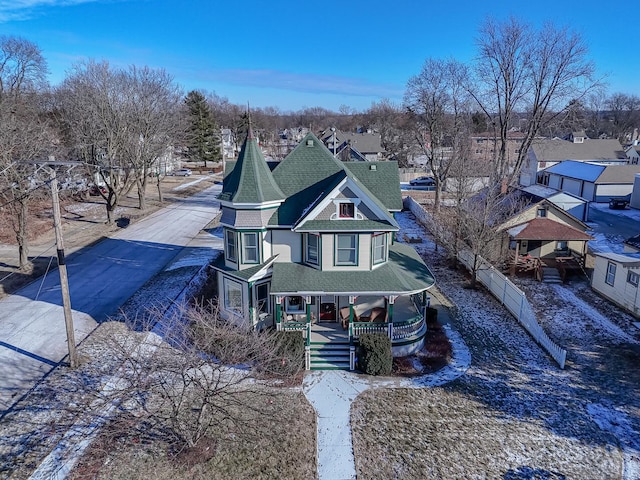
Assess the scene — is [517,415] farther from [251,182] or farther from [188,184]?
[188,184]

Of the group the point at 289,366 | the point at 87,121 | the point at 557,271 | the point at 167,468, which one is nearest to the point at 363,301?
the point at 289,366

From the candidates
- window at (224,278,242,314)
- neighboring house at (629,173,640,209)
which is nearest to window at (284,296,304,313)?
window at (224,278,242,314)

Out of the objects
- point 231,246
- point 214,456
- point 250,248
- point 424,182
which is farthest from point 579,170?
point 214,456

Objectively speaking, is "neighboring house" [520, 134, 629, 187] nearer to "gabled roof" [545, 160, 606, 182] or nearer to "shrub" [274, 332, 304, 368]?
"gabled roof" [545, 160, 606, 182]

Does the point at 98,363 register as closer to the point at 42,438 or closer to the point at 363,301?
the point at 42,438

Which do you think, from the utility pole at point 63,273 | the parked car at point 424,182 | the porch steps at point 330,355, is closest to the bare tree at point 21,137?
the utility pole at point 63,273

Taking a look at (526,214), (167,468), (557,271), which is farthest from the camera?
(526,214)
